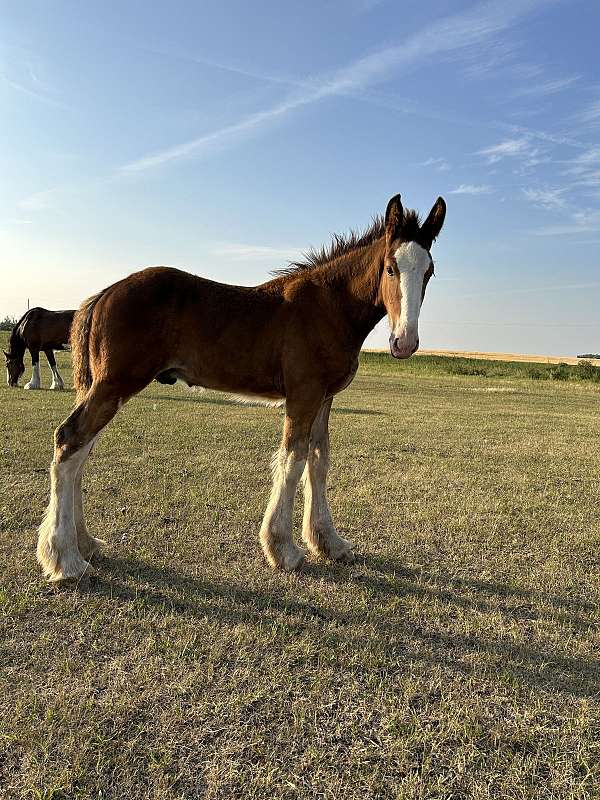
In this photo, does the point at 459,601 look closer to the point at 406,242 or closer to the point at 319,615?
the point at 319,615

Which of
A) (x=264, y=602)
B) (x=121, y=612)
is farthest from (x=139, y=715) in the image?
(x=264, y=602)

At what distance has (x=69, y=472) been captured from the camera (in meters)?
3.98

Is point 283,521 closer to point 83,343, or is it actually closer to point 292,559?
point 292,559

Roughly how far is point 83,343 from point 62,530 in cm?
155

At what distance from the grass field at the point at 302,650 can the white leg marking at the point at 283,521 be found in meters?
0.17

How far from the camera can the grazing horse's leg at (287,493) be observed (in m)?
4.27

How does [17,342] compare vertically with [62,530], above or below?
above

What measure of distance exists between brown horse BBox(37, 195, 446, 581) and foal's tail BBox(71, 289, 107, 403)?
10mm

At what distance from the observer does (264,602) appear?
3.68 m

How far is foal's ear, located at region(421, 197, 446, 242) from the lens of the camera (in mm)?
3885

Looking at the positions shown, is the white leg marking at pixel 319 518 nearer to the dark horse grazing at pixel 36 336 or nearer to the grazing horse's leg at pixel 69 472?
the grazing horse's leg at pixel 69 472

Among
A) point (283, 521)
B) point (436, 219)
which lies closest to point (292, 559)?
point (283, 521)

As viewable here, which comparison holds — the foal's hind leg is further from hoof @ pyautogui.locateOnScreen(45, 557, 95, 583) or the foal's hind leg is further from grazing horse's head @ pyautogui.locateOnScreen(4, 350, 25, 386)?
grazing horse's head @ pyautogui.locateOnScreen(4, 350, 25, 386)

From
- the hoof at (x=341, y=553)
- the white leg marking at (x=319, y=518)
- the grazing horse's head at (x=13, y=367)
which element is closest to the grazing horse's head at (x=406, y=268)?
the white leg marking at (x=319, y=518)
